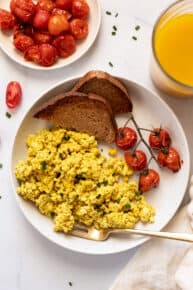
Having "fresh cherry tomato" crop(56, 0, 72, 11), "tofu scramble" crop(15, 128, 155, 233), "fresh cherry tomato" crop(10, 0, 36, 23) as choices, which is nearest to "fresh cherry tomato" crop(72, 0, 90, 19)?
"fresh cherry tomato" crop(56, 0, 72, 11)

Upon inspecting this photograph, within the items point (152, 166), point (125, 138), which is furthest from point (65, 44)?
point (152, 166)

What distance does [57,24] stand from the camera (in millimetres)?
1925

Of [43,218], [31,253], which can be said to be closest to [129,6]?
[43,218]

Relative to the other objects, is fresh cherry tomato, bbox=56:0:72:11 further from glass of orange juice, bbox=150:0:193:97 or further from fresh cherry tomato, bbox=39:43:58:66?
glass of orange juice, bbox=150:0:193:97

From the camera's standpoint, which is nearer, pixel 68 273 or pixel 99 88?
pixel 99 88

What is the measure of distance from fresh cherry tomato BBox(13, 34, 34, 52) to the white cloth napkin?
0.66m

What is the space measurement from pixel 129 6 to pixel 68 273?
879 mm

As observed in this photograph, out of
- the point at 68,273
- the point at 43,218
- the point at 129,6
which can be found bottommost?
the point at 68,273

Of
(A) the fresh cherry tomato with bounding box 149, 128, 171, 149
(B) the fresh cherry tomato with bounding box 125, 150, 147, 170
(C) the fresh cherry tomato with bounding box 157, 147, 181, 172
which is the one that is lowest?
(B) the fresh cherry tomato with bounding box 125, 150, 147, 170

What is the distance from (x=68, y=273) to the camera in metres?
2.04

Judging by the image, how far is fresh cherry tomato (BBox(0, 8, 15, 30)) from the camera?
6.38ft

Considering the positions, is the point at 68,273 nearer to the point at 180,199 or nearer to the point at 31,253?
the point at 31,253

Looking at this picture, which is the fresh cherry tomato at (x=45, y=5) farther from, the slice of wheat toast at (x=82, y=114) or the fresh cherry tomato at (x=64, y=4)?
the slice of wheat toast at (x=82, y=114)

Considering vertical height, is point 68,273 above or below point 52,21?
below
